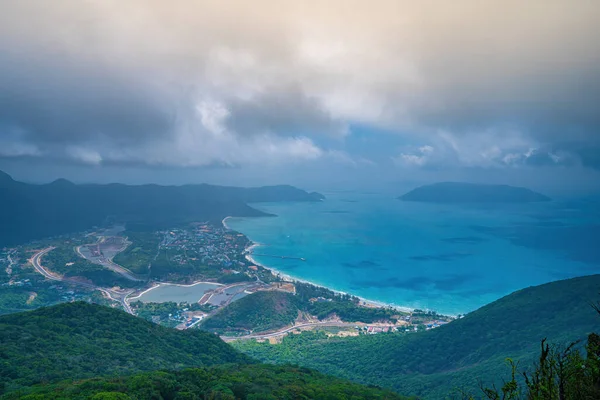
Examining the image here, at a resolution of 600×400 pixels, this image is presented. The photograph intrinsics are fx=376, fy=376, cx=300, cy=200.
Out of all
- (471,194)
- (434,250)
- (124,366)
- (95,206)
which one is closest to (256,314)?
(124,366)

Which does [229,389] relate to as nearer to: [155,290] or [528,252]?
[155,290]

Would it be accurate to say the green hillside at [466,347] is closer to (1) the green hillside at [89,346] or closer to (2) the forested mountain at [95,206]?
(1) the green hillside at [89,346]

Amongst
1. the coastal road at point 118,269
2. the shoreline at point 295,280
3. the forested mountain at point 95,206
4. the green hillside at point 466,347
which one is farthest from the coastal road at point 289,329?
the forested mountain at point 95,206

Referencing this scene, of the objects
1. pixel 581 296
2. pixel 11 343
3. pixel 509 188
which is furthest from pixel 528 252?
pixel 509 188

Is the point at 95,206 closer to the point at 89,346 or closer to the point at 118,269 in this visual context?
the point at 118,269

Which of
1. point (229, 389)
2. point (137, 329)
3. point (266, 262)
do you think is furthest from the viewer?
point (266, 262)

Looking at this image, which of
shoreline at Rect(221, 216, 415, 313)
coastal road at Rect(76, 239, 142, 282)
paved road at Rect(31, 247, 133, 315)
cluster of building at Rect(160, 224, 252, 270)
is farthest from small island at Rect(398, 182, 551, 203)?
paved road at Rect(31, 247, 133, 315)
